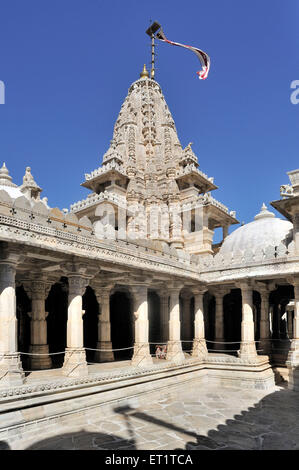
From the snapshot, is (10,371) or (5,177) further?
(5,177)

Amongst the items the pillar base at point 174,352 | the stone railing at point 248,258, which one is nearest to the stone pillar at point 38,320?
the pillar base at point 174,352

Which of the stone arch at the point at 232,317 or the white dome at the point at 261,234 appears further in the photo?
the stone arch at the point at 232,317

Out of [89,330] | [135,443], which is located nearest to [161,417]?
[135,443]

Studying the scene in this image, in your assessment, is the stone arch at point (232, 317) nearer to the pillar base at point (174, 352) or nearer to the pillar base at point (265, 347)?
the pillar base at point (265, 347)

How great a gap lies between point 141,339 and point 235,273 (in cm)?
709

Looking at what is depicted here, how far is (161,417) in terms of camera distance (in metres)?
11.6

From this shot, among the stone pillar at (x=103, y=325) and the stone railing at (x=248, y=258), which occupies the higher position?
the stone railing at (x=248, y=258)

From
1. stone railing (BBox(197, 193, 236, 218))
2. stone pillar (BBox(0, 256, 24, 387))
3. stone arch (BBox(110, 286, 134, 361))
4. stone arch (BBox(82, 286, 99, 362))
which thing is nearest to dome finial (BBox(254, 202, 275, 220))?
stone railing (BBox(197, 193, 236, 218))

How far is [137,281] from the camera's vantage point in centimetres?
1558

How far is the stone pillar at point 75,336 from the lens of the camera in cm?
1191

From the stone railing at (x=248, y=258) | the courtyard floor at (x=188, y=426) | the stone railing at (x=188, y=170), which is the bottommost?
the courtyard floor at (x=188, y=426)

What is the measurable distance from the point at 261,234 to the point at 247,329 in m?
6.66

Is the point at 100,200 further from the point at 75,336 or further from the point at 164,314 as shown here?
the point at 75,336

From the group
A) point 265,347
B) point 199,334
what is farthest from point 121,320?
point 265,347
